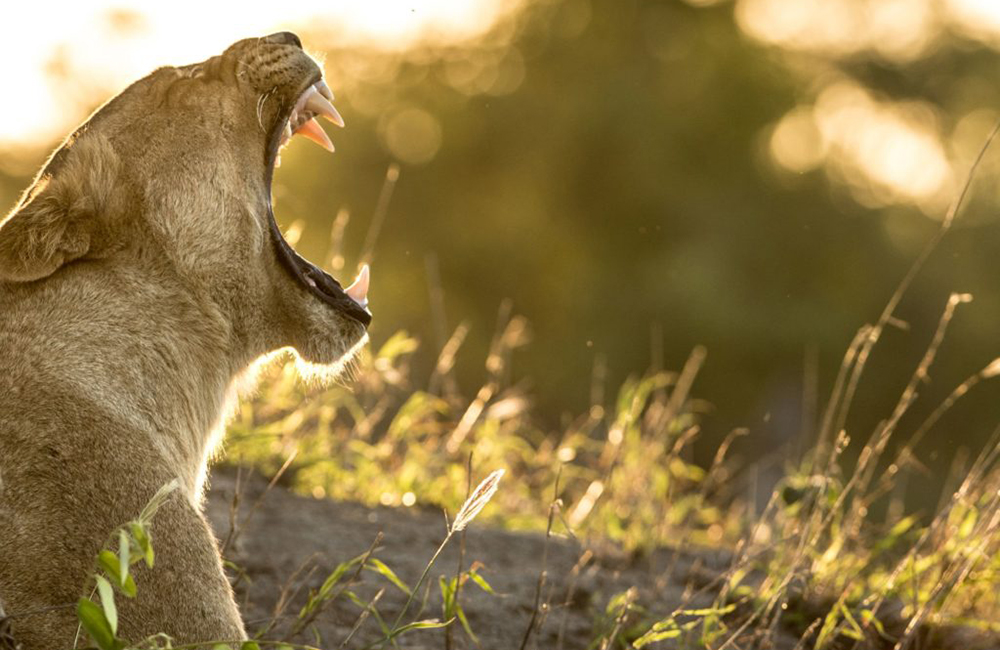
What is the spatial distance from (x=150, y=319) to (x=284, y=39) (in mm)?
878

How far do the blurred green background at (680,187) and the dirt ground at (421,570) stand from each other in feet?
46.4

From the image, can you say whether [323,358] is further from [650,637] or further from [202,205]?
[650,637]

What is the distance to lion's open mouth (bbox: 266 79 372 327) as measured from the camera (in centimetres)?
342

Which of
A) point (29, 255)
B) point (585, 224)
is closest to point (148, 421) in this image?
point (29, 255)

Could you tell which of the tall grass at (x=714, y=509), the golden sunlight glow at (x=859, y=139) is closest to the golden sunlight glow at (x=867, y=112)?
the golden sunlight glow at (x=859, y=139)

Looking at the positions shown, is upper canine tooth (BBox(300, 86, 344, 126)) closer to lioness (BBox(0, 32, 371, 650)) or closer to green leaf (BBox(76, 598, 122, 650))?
lioness (BBox(0, 32, 371, 650))

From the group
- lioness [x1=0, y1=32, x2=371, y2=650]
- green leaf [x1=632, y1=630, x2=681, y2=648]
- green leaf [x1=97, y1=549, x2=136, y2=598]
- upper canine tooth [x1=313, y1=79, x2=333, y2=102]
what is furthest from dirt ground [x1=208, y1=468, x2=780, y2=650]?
green leaf [x1=97, y1=549, x2=136, y2=598]

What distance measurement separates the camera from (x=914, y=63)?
843 inches

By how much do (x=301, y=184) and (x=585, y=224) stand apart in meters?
4.17

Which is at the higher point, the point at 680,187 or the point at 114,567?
the point at 114,567

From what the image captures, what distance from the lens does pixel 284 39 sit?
3621mm

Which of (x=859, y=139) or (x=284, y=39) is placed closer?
(x=284, y=39)

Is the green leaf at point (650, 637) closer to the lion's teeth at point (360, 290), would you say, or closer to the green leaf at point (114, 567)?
the lion's teeth at point (360, 290)

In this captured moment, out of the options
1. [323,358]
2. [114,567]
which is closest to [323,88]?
[323,358]
